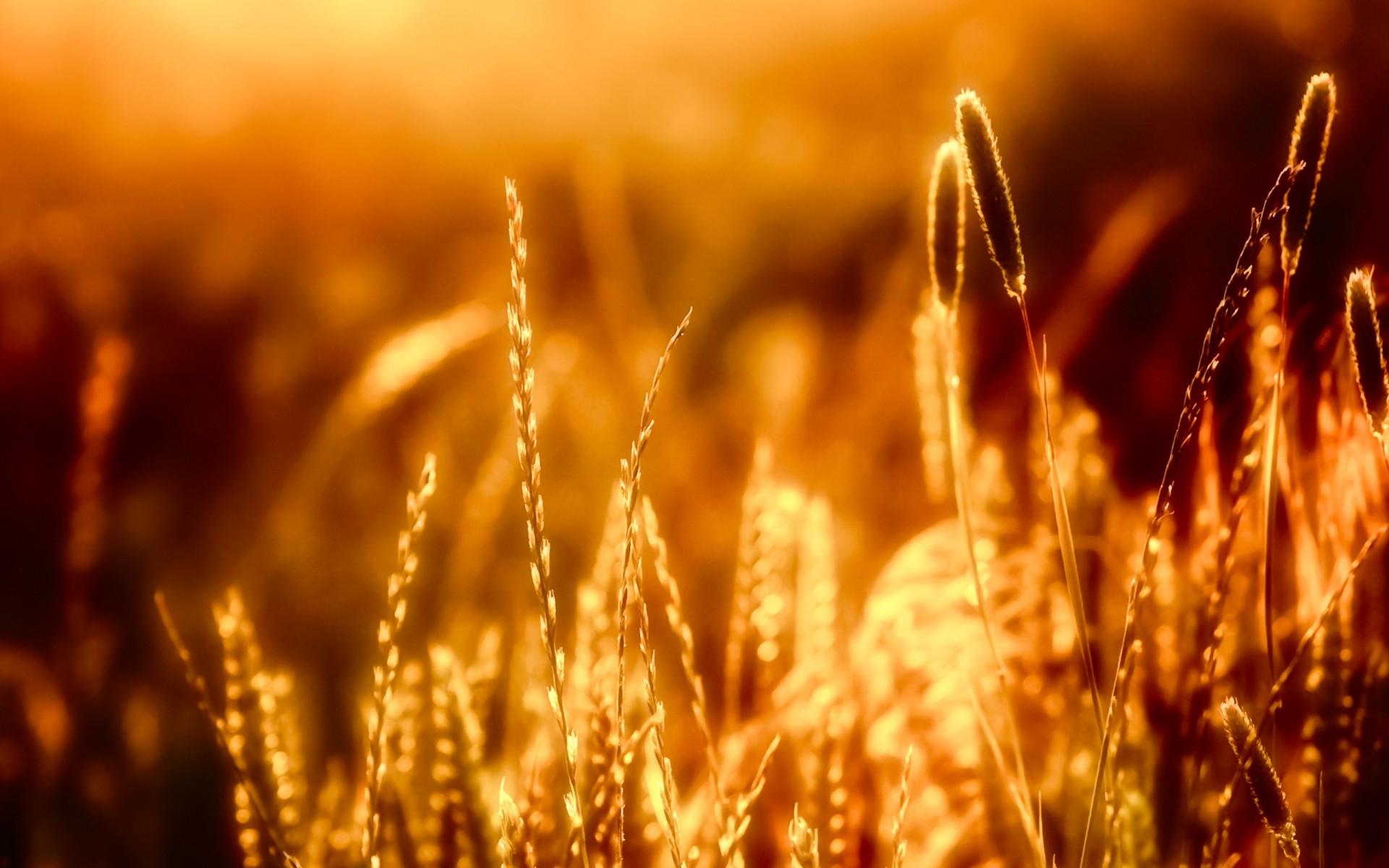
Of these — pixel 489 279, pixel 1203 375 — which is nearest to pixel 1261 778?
pixel 1203 375

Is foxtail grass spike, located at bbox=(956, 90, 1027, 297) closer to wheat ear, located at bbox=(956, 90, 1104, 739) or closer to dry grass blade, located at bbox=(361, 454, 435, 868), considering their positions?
wheat ear, located at bbox=(956, 90, 1104, 739)

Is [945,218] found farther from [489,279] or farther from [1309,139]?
[489,279]

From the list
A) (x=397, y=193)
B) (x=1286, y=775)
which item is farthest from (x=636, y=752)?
(x=397, y=193)

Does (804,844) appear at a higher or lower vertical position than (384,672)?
lower

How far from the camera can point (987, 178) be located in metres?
0.42

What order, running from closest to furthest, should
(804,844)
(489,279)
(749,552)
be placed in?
(804,844) → (749,552) → (489,279)

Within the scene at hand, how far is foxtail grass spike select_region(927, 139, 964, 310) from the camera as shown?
490 millimetres

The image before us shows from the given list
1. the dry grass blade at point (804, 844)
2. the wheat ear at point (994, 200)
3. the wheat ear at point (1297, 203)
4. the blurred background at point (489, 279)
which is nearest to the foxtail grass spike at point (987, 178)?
the wheat ear at point (994, 200)

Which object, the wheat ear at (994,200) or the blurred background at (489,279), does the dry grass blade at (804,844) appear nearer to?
the wheat ear at (994,200)

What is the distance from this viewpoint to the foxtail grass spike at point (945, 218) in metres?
0.49

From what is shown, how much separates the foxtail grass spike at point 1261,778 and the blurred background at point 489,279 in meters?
0.53

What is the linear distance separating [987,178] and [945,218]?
78 mm

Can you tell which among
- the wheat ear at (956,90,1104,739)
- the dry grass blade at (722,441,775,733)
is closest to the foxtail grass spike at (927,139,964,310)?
the wheat ear at (956,90,1104,739)

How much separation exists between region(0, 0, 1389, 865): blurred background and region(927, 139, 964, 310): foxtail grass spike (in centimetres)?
49
